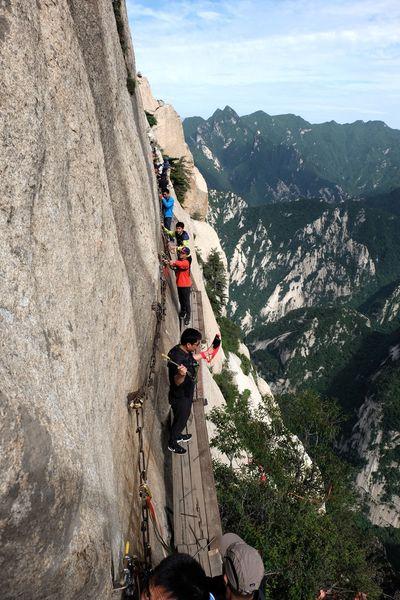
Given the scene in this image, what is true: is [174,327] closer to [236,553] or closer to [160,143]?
[236,553]

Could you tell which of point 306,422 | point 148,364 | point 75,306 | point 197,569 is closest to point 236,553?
point 197,569

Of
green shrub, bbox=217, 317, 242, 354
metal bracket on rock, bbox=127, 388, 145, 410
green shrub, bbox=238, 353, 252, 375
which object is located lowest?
green shrub, bbox=238, 353, 252, 375

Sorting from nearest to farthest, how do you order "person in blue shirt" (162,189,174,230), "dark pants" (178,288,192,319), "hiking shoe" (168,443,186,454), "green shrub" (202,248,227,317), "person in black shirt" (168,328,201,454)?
1. "person in black shirt" (168,328,201,454)
2. "hiking shoe" (168,443,186,454)
3. "dark pants" (178,288,192,319)
4. "person in blue shirt" (162,189,174,230)
5. "green shrub" (202,248,227,317)

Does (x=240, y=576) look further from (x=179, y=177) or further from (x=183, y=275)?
(x=179, y=177)

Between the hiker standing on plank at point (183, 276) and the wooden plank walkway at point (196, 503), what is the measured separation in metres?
5.50

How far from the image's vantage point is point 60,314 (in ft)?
15.6

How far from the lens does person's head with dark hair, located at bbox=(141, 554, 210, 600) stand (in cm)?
421

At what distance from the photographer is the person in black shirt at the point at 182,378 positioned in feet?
29.9

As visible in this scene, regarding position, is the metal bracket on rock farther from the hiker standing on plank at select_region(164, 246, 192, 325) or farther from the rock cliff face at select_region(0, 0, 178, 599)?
the hiker standing on plank at select_region(164, 246, 192, 325)

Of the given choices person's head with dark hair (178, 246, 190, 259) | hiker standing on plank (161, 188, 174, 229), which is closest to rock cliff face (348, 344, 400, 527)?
hiker standing on plank (161, 188, 174, 229)

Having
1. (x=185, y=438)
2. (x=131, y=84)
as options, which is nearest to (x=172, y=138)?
(x=131, y=84)

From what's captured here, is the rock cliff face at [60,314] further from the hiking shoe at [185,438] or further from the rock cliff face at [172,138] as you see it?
the rock cliff face at [172,138]

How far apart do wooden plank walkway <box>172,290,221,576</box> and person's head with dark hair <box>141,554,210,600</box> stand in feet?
14.7

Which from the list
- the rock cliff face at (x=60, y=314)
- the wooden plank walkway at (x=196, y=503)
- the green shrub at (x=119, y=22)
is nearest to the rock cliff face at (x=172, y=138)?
the green shrub at (x=119, y=22)
